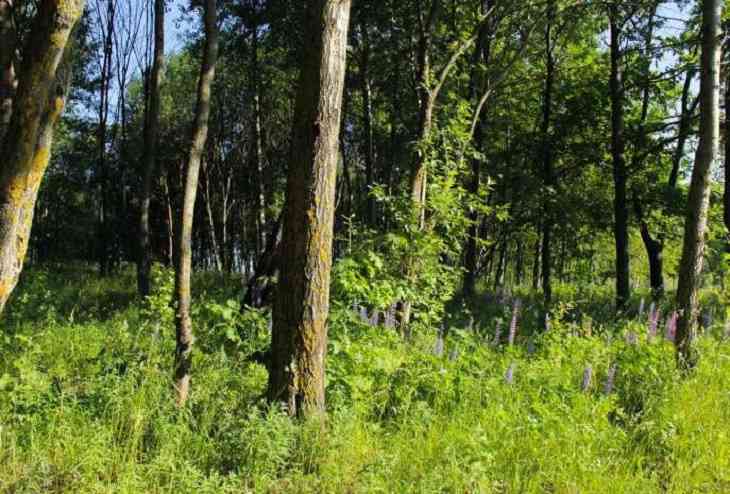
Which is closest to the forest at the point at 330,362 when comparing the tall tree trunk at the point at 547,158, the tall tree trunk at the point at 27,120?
the tall tree trunk at the point at 27,120

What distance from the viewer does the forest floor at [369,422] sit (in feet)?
11.6

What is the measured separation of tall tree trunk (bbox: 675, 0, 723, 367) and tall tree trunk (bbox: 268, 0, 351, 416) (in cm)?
399

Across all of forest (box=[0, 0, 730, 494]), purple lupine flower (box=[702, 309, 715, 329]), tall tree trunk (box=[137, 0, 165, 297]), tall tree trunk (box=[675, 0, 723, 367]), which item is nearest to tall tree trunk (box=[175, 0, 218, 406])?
forest (box=[0, 0, 730, 494])

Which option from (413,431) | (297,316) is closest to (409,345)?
(413,431)

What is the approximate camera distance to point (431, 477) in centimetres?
358

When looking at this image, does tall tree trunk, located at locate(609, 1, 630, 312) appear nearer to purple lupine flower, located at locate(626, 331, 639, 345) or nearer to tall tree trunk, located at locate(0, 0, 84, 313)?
purple lupine flower, located at locate(626, 331, 639, 345)

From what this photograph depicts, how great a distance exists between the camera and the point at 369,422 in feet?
14.6

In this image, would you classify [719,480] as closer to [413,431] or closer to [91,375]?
[413,431]

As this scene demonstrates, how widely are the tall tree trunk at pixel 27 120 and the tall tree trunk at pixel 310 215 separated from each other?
4.94ft

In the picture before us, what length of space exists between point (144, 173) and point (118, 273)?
5.82m

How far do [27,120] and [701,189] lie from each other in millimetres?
5996

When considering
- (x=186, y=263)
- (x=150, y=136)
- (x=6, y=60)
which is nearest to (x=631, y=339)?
(x=186, y=263)

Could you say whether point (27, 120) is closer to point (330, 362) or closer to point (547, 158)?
point (330, 362)

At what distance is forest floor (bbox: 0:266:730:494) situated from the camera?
3.54 metres
